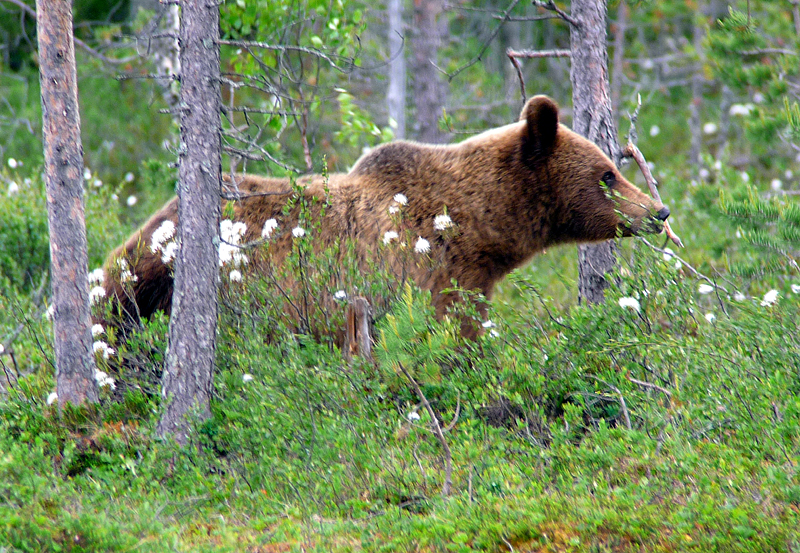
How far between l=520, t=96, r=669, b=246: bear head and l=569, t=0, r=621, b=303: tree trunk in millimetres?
189

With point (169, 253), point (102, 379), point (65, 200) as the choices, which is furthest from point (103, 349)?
point (65, 200)

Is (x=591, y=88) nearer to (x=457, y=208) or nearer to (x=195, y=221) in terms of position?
(x=457, y=208)

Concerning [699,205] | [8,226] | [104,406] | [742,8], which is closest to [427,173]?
[699,205]

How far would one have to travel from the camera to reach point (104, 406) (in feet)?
16.8

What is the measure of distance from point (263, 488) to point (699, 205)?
4839 mm

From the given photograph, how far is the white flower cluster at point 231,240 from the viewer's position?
5.34 m

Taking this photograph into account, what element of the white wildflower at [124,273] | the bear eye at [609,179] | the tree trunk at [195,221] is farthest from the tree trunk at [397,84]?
the tree trunk at [195,221]

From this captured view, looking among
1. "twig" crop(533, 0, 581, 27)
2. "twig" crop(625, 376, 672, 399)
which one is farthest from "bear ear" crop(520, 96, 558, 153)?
"twig" crop(625, 376, 672, 399)

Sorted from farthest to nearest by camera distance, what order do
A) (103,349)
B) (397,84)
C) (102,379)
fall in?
1. (397,84)
2. (103,349)
3. (102,379)

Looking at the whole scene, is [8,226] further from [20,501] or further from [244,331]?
[20,501]

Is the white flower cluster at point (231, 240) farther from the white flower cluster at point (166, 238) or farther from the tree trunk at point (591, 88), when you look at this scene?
the tree trunk at point (591, 88)

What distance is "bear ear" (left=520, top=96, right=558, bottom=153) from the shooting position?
240 inches

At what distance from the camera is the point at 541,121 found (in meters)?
6.19

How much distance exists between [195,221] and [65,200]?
89cm
